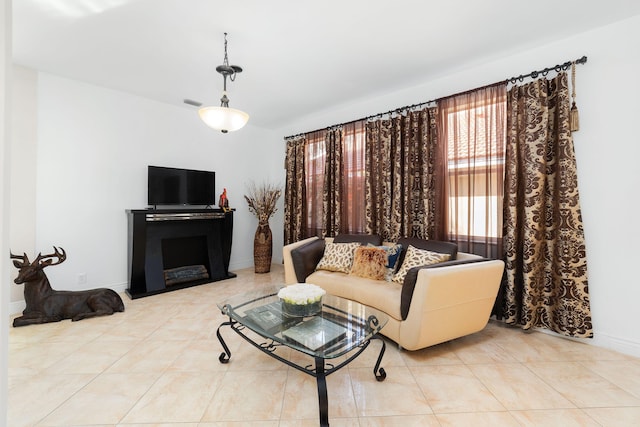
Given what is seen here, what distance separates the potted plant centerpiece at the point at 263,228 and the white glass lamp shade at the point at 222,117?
237 cm

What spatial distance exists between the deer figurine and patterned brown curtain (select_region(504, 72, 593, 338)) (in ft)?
13.5

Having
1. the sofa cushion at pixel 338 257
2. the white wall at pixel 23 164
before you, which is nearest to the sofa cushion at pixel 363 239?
the sofa cushion at pixel 338 257

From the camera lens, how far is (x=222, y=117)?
237 cm

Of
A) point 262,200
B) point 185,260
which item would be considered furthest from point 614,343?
point 185,260

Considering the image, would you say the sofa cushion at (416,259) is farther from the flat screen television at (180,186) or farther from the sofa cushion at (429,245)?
the flat screen television at (180,186)

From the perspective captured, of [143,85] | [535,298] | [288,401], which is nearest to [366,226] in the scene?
[535,298]

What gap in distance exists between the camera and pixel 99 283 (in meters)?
3.54

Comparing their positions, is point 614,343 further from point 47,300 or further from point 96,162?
point 96,162

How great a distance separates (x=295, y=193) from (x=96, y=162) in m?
2.70

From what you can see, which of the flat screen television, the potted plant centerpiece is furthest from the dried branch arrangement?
the flat screen television

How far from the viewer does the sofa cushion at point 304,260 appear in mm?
3277

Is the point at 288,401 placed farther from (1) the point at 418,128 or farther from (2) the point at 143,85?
(2) the point at 143,85

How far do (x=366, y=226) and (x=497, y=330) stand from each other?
1782 millimetres

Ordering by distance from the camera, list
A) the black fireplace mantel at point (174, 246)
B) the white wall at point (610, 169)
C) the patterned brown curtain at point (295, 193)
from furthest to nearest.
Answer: the patterned brown curtain at point (295, 193) → the black fireplace mantel at point (174, 246) → the white wall at point (610, 169)
